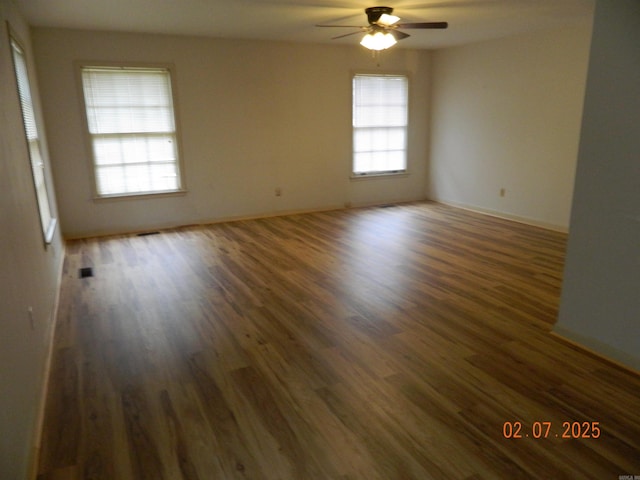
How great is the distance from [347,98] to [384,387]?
17.9 feet

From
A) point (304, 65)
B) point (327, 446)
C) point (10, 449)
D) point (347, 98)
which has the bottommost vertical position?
point (327, 446)

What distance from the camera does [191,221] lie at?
633 cm

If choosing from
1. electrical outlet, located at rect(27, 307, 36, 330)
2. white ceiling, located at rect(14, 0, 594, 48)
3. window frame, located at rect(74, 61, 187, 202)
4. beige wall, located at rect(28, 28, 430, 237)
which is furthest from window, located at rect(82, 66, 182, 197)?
electrical outlet, located at rect(27, 307, 36, 330)

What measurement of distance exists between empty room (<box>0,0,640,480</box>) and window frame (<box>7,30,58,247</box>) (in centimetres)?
6

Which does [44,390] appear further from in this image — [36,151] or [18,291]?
[36,151]

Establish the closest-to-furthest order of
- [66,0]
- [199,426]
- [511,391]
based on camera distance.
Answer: [199,426]
[511,391]
[66,0]

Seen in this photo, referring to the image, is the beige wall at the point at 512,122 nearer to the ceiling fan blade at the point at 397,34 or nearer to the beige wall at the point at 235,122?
the beige wall at the point at 235,122

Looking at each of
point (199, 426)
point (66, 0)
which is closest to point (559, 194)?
point (199, 426)

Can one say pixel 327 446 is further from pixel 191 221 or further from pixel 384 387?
pixel 191 221

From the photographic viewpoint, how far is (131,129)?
5.74 meters

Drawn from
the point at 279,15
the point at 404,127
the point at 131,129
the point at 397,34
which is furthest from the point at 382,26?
the point at 131,129

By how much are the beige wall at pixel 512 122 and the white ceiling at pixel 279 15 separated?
16.7 inches

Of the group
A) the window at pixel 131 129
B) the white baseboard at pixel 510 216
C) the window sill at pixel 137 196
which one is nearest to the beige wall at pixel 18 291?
the window at pixel 131 129

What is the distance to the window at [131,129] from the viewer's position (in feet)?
18.1
